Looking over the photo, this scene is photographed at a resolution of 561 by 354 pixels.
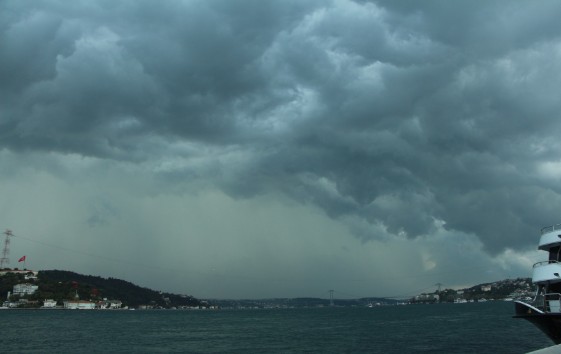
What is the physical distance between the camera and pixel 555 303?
38.2m

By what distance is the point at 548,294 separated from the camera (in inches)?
1497

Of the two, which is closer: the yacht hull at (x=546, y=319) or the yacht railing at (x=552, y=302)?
the yacht hull at (x=546, y=319)

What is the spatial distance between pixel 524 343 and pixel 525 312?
91.0ft

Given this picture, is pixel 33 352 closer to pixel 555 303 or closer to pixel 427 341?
pixel 427 341

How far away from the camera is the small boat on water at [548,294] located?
3800 cm

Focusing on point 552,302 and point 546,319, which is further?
point 552,302

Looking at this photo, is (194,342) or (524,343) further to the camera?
(194,342)

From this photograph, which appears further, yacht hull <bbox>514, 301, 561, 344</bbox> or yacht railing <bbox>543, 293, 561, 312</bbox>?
yacht railing <bbox>543, 293, 561, 312</bbox>

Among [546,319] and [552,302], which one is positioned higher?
[552,302]

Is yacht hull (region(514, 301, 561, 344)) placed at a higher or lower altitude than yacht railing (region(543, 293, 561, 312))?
lower

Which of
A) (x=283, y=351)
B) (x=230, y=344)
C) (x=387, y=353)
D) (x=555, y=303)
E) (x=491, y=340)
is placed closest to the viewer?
(x=555, y=303)

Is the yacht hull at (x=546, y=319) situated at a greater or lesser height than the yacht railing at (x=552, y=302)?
lesser

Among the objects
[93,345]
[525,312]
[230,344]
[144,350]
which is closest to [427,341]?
[230,344]

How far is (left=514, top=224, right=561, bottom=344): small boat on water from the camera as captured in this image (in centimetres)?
3800
